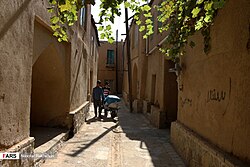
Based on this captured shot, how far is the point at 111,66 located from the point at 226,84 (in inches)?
1069

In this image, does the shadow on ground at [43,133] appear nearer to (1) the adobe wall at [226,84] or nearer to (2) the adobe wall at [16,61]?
(2) the adobe wall at [16,61]

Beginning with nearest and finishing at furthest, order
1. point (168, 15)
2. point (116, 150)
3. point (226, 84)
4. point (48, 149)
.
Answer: point (226, 84) → point (168, 15) → point (48, 149) → point (116, 150)

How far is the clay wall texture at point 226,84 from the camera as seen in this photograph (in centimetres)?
349

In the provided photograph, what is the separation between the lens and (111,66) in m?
31.0

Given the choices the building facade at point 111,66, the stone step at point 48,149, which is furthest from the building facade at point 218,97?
the building facade at point 111,66

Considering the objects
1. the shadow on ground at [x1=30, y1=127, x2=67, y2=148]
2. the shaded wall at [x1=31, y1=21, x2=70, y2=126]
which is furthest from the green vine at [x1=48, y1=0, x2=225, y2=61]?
the shaded wall at [x1=31, y1=21, x2=70, y2=126]

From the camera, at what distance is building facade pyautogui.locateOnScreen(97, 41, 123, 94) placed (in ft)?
101

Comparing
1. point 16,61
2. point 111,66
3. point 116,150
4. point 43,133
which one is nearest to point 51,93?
point 43,133

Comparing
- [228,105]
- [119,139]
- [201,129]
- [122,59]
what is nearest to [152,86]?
[119,139]

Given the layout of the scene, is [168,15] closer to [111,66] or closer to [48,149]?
[48,149]

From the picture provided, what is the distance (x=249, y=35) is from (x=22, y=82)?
Result: 3.14m

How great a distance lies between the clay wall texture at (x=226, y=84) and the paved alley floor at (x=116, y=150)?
1224 mm

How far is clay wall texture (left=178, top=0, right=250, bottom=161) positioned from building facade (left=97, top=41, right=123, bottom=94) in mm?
25301

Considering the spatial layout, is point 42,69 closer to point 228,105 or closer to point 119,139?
point 119,139
